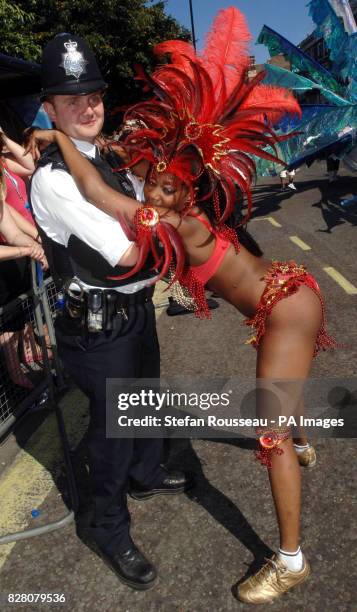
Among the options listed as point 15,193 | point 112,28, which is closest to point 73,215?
point 15,193

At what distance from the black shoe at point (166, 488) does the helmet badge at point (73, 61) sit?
2227 millimetres

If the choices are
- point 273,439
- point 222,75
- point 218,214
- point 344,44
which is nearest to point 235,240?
point 218,214

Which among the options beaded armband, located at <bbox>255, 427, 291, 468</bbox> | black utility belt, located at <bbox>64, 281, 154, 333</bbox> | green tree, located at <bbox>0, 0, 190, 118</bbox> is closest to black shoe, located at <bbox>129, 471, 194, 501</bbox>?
beaded armband, located at <bbox>255, 427, 291, 468</bbox>

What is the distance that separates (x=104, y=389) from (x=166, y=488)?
94cm

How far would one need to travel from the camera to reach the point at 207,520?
2.49 metres

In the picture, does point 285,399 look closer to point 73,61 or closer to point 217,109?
point 217,109

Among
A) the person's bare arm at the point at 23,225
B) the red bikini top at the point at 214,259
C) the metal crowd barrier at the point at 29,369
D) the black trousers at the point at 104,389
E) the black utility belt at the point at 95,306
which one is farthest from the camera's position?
the person's bare arm at the point at 23,225

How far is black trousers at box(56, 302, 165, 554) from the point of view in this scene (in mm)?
2125

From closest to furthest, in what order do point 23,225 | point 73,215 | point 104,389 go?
point 73,215 < point 104,389 < point 23,225

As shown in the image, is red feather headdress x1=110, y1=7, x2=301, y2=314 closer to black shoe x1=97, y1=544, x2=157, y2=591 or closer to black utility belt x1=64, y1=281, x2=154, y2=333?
black utility belt x1=64, y1=281, x2=154, y2=333

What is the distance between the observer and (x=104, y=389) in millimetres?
2150

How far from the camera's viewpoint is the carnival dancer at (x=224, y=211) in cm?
177

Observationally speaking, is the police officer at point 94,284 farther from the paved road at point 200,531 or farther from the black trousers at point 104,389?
the paved road at point 200,531

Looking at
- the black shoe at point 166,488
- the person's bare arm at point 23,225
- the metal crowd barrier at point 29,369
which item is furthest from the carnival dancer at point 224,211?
the person's bare arm at point 23,225
